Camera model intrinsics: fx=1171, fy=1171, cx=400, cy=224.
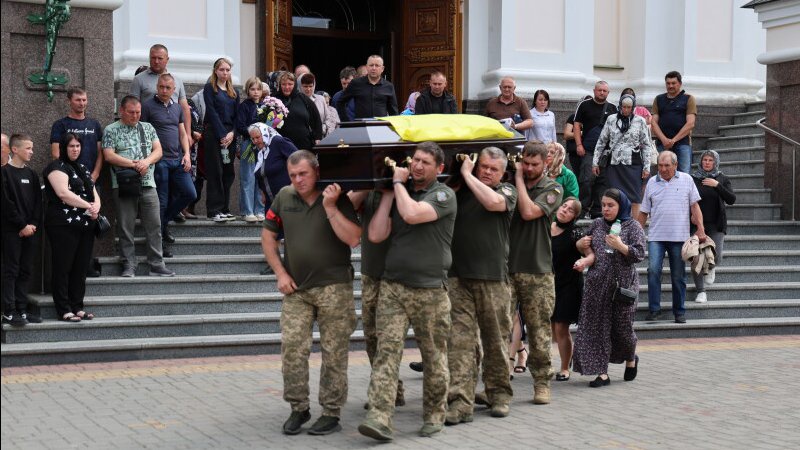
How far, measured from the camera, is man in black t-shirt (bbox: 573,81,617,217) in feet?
47.4

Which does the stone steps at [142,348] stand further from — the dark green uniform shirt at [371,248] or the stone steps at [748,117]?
the stone steps at [748,117]

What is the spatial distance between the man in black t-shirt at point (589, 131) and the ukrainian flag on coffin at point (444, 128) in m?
6.49

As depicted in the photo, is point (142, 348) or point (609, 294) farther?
point (142, 348)

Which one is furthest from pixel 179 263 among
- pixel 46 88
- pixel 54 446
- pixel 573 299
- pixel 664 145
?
pixel 664 145

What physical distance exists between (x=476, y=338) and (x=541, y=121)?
23.5 feet

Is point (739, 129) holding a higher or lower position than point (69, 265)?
higher

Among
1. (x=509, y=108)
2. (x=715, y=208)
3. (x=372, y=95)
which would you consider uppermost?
(x=372, y=95)

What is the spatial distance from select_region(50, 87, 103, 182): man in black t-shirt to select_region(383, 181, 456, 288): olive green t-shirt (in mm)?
A: 4534

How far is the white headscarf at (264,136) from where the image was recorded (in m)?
12.0

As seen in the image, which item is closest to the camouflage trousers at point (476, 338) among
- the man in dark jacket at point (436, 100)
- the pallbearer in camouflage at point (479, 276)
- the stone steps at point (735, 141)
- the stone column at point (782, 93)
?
the pallbearer in camouflage at point (479, 276)

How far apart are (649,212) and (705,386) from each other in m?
3.46

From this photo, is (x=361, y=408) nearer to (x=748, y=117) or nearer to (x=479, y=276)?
(x=479, y=276)

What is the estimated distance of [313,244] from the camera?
7.40m

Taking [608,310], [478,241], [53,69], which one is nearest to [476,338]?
[478,241]
